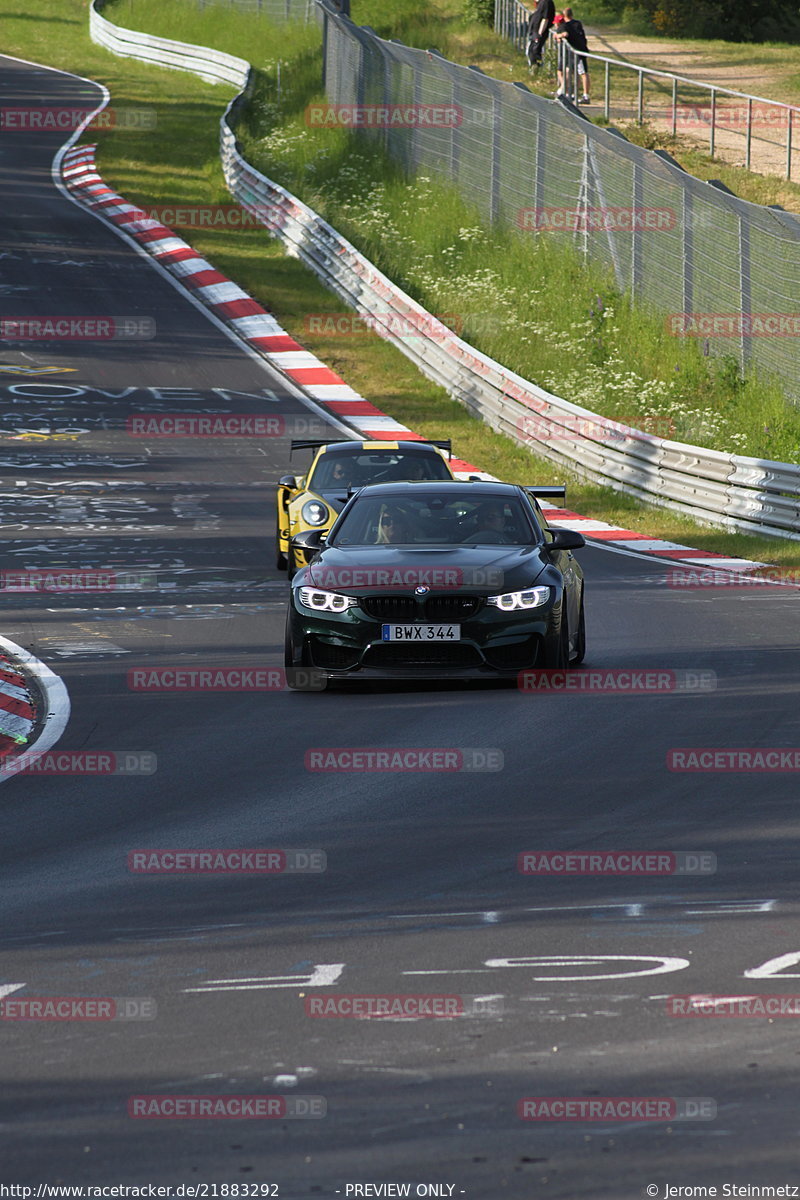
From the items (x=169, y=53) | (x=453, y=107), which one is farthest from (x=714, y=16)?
(x=453, y=107)

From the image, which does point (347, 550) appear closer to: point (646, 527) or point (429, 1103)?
point (429, 1103)

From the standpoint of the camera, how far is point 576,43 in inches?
1556

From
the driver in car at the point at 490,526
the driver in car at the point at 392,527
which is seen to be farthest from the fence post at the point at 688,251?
the driver in car at the point at 392,527

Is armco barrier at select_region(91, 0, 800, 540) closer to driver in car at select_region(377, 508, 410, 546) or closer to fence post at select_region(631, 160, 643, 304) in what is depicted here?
fence post at select_region(631, 160, 643, 304)

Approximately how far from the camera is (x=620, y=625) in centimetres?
1512

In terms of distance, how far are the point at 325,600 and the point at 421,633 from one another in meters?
0.74

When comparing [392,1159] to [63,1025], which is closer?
[392,1159]

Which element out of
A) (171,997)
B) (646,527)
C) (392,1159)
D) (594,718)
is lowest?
(646,527)

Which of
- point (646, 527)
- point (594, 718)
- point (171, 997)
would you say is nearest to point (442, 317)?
point (646, 527)

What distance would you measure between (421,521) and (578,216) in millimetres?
18621

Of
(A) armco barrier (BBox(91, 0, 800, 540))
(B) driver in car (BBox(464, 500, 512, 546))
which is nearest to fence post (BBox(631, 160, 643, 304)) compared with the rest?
(A) armco barrier (BBox(91, 0, 800, 540))

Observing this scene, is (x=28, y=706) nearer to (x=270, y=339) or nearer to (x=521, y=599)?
(x=521, y=599)

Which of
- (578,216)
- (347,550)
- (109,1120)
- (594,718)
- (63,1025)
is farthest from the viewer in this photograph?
(578,216)

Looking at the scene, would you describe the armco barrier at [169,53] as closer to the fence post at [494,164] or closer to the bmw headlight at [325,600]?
the fence post at [494,164]
